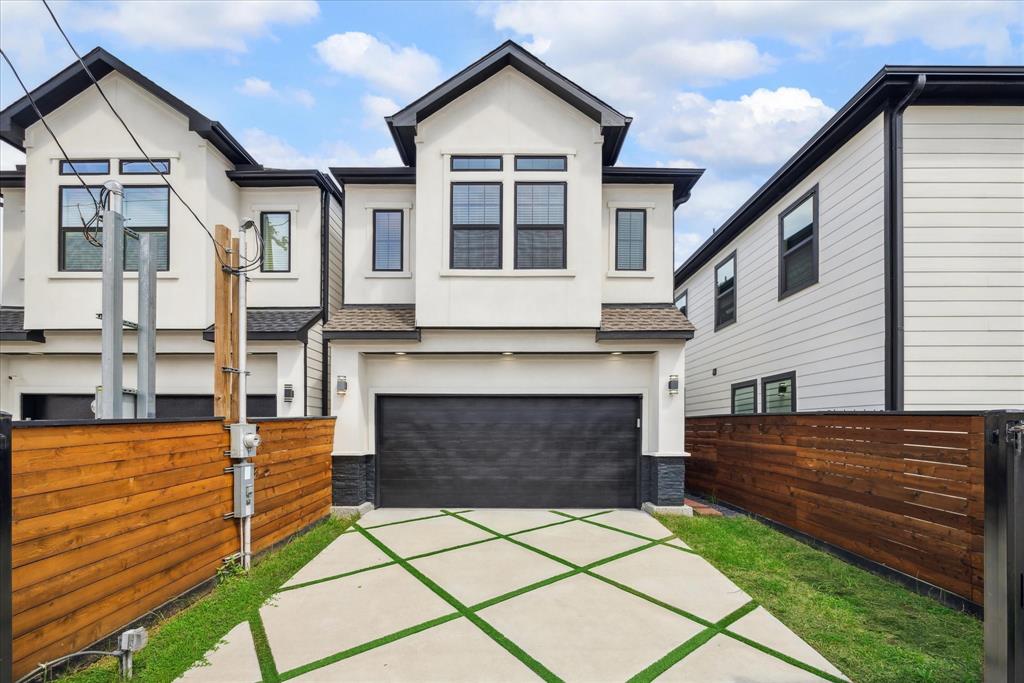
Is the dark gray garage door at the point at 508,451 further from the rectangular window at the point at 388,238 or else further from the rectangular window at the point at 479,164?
the rectangular window at the point at 479,164

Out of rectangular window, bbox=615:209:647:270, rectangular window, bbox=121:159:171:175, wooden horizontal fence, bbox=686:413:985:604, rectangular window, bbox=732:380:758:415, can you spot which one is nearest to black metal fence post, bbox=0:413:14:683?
wooden horizontal fence, bbox=686:413:985:604

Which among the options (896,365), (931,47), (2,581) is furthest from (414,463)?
(931,47)

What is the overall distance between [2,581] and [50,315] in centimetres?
716

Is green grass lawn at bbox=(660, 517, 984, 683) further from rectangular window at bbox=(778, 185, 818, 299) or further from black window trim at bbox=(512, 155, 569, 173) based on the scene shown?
black window trim at bbox=(512, 155, 569, 173)

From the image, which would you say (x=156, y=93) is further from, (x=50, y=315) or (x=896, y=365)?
(x=896, y=365)

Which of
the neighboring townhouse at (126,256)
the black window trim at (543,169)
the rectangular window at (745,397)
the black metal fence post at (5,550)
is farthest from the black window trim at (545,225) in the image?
the black metal fence post at (5,550)

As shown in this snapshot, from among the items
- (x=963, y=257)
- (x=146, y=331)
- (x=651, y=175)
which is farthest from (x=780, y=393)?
(x=146, y=331)

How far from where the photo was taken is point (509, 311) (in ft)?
23.2

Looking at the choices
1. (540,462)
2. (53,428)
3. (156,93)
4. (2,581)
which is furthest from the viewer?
(540,462)

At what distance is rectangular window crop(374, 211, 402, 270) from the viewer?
7.89 meters

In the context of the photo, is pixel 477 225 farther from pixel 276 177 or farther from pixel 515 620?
pixel 515 620

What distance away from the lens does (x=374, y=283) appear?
25.8ft

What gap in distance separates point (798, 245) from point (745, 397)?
3.39 m

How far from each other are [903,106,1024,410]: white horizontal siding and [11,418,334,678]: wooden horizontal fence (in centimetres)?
784
